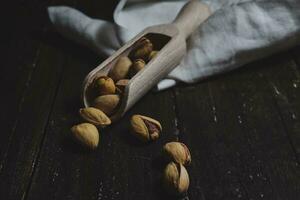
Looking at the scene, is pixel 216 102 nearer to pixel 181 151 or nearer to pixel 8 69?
pixel 181 151

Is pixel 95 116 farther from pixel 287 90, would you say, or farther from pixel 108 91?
pixel 287 90

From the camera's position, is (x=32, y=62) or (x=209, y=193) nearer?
(x=209, y=193)

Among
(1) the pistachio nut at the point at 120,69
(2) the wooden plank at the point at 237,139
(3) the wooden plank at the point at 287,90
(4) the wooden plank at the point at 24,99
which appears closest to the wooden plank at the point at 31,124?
(4) the wooden plank at the point at 24,99

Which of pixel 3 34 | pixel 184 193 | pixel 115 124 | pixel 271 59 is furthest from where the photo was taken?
pixel 3 34

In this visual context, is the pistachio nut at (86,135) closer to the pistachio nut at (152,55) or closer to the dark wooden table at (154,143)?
the dark wooden table at (154,143)

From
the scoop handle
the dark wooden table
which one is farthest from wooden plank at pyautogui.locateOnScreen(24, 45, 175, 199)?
the scoop handle

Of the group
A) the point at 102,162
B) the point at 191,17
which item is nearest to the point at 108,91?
the point at 102,162

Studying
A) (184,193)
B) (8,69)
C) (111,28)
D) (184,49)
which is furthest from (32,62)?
(184,193)
